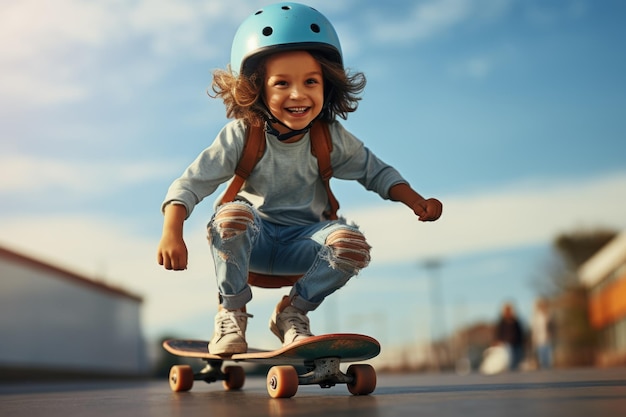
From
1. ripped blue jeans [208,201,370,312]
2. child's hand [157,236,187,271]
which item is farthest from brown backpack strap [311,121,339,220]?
child's hand [157,236,187,271]

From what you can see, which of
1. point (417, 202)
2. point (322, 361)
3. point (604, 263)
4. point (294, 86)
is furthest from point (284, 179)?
point (604, 263)

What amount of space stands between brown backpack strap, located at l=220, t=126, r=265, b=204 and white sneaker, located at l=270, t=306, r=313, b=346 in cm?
71

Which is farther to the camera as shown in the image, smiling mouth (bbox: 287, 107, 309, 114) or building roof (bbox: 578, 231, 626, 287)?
building roof (bbox: 578, 231, 626, 287)

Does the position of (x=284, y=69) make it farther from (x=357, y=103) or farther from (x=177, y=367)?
(x=177, y=367)

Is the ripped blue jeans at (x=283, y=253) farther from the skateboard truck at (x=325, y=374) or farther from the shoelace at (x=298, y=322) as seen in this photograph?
the skateboard truck at (x=325, y=374)

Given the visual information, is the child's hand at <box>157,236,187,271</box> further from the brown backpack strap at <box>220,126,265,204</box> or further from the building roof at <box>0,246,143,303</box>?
the building roof at <box>0,246,143,303</box>

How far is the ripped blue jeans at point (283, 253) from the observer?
4.02m

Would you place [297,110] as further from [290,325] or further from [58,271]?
[58,271]

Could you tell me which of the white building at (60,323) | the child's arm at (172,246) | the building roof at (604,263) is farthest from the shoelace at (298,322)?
the building roof at (604,263)

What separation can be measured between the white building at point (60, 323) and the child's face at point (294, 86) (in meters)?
11.2

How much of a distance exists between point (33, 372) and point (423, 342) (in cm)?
4662

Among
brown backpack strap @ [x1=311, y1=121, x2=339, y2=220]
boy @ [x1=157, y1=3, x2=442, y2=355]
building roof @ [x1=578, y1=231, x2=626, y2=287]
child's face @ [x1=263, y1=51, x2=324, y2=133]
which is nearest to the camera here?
boy @ [x1=157, y1=3, x2=442, y2=355]

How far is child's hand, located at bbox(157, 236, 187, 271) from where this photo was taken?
3.85 meters

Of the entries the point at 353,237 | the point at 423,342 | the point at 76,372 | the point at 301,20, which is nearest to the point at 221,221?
the point at 353,237
